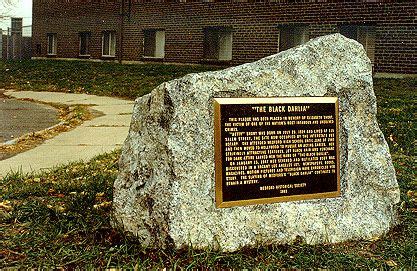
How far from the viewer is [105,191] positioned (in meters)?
5.31

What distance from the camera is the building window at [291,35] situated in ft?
63.6

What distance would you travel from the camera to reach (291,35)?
64.5 feet

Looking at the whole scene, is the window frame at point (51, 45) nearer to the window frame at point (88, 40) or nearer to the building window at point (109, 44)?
the window frame at point (88, 40)

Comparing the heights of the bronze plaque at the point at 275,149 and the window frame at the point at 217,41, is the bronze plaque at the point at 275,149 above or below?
below

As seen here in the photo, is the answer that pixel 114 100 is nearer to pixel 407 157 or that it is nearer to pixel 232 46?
pixel 232 46

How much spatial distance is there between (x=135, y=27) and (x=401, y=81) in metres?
13.5

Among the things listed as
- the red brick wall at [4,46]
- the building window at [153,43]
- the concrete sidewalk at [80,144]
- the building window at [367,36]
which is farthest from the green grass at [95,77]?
the red brick wall at [4,46]

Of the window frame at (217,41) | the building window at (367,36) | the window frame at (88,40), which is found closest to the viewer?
the building window at (367,36)

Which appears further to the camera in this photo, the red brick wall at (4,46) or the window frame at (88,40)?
the red brick wall at (4,46)

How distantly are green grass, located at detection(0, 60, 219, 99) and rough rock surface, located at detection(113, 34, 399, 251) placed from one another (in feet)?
38.3

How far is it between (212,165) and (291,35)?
16.5 metres

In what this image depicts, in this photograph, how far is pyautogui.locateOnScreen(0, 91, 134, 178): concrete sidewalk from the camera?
682 centimetres

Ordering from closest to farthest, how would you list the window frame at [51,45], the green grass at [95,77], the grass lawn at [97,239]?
the grass lawn at [97,239] → the green grass at [95,77] → the window frame at [51,45]

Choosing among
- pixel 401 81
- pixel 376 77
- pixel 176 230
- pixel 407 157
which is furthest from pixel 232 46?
pixel 176 230
